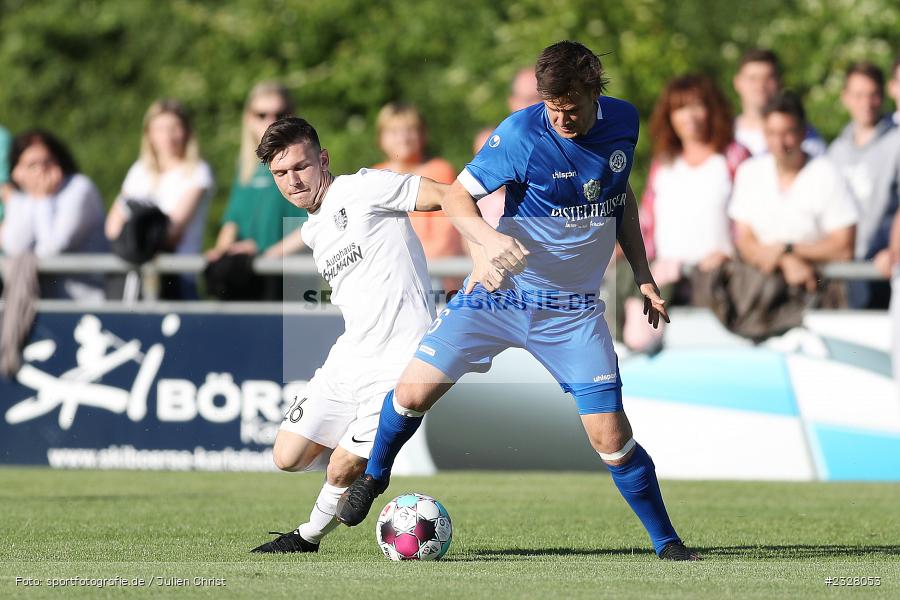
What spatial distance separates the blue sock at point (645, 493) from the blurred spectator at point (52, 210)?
21.8 ft

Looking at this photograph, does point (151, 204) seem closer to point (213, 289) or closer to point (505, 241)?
point (213, 289)

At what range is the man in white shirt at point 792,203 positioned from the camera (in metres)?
12.1

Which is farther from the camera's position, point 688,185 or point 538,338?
point 688,185

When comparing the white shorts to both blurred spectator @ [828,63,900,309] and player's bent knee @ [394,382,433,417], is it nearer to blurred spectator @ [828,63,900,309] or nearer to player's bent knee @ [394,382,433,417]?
player's bent knee @ [394,382,433,417]

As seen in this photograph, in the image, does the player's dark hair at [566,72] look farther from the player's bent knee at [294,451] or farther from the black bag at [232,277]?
the black bag at [232,277]

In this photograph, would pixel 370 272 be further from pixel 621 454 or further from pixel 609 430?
pixel 621 454

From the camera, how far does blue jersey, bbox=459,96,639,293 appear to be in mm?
7648

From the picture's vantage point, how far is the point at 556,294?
7.94m

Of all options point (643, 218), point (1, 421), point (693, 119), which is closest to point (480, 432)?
point (643, 218)

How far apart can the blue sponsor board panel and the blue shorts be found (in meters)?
4.77

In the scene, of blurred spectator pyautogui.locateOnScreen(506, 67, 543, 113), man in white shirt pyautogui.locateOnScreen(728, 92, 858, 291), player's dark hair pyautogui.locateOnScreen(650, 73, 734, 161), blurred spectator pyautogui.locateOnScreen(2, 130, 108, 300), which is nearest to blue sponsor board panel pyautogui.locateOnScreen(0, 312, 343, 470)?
blurred spectator pyautogui.locateOnScreen(2, 130, 108, 300)

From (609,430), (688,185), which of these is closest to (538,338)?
(609,430)

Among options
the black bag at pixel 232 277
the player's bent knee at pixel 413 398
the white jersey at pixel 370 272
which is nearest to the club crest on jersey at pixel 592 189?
the white jersey at pixel 370 272

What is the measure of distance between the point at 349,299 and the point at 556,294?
104 centimetres
